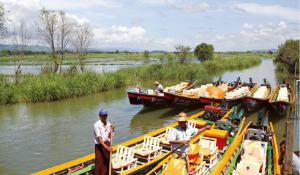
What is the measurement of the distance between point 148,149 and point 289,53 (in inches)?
1419

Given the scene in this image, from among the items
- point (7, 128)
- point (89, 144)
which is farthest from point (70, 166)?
point (7, 128)

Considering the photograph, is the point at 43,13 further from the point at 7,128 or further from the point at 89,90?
the point at 7,128

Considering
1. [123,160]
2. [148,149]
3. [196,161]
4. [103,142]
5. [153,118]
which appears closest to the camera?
[103,142]

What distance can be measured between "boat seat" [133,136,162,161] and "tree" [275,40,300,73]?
32480 mm

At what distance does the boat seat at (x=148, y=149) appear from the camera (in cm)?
774

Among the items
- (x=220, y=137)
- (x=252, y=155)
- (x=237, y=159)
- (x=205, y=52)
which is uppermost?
(x=205, y=52)

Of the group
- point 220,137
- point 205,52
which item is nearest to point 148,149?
point 220,137

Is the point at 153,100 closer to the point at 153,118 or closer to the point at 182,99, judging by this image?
the point at 153,118

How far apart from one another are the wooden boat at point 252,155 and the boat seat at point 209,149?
0.37 meters

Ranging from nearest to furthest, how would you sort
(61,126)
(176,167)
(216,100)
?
1. (176,167)
2. (61,126)
3. (216,100)

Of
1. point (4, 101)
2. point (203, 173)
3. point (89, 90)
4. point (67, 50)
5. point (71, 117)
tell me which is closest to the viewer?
point (203, 173)

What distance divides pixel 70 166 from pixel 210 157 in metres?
3.55

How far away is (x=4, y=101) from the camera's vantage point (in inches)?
692

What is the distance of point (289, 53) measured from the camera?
38.2m
